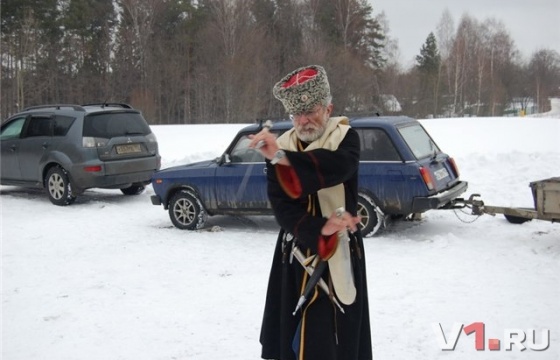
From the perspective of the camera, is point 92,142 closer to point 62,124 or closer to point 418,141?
point 62,124

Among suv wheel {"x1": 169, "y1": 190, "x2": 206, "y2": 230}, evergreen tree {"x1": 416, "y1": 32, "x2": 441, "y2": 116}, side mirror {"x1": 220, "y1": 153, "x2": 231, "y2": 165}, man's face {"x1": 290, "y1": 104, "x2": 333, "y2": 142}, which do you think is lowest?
suv wheel {"x1": 169, "y1": 190, "x2": 206, "y2": 230}

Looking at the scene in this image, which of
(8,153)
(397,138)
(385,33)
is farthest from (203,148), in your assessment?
(385,33)

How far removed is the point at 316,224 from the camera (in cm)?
256

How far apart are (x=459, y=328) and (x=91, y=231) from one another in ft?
19.2

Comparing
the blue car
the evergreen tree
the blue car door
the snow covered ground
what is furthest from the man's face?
the evergreen tree

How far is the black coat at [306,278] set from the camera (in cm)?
250

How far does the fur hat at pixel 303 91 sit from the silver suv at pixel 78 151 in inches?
318

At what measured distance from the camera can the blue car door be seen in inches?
313

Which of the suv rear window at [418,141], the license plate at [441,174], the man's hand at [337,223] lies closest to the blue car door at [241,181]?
the suv rear window at [418,141]

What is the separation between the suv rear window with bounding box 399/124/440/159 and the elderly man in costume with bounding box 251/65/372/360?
4.95 m

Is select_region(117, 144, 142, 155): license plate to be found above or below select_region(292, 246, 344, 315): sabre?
above

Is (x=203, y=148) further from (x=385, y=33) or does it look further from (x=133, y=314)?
(x=385, y=33)

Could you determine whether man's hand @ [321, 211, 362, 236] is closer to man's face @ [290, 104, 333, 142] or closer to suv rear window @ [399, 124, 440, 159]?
man's face @ [290, 104, 333, 142]

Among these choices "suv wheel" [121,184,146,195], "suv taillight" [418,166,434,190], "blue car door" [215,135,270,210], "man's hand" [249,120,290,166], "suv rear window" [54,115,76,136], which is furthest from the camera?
"suv wheel" [121,184,146,195]
